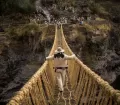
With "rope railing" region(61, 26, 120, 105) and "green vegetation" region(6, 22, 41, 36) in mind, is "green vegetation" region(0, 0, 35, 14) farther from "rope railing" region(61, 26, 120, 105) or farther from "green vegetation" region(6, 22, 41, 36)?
"rope railing" region(61, 26, 120, 105)

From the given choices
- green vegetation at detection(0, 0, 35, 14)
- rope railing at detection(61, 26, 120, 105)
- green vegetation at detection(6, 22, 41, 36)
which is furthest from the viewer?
green vegetation at detection(0, 0, 35, 14)

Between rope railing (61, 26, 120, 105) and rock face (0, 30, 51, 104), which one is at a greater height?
rope railing (61, 26, 120, 105)

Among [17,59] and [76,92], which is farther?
[17,59]

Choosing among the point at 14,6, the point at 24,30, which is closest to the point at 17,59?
the point at 24,30

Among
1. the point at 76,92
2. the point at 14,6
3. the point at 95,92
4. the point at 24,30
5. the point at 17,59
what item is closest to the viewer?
the point at 95,92

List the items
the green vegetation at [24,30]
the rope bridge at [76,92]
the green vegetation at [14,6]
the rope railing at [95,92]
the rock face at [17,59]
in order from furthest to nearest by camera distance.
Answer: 1. the green vegetation at [14,6]
2. the green vegetation at [24,30]
3. the rock face at [17,59]
4. the rope bridge at [76,92]
5. the rope railing at [95,92]

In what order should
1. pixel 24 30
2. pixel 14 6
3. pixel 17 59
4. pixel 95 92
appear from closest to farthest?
pixel 95 92 → pixel 17 59 → pixel 24 30 → pixel 14 6

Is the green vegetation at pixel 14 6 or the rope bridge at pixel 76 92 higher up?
the green vegetation at pixel 14 6

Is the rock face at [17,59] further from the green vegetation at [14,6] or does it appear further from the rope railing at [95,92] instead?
the rope railing at [95,92]

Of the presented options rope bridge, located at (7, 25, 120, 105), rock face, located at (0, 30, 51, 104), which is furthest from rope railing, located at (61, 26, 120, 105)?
rock face, located at (0, 30, 51, 104)

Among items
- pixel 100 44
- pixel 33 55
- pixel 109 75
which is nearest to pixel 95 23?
pixel 100 44

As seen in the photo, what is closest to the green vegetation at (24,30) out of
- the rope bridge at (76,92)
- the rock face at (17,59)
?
the rock face at (17,59)

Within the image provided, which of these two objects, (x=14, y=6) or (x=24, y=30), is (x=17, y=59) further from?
(x=14, y=6)

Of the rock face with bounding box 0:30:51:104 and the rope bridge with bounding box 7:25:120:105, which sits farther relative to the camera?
the rock face with bounding box 0:30:51:104
